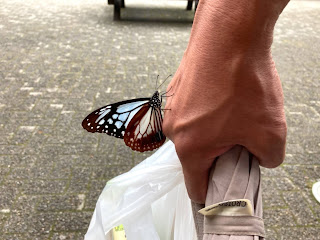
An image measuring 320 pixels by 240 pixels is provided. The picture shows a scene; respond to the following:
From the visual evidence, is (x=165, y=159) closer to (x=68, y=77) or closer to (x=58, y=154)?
(x=58, y=154)

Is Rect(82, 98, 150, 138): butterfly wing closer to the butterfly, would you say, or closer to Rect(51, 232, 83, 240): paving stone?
the butterfly

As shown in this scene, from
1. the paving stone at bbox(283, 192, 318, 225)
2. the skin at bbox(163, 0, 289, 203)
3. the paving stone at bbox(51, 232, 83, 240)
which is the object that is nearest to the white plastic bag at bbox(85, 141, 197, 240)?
the skin at bbox(163, 0, 289, 203)

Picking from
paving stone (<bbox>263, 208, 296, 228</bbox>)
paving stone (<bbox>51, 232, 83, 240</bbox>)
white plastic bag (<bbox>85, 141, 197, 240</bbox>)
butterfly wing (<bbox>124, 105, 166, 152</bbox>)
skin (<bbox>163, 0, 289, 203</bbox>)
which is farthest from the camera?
paving stone (<bbox>263, 208, 296, 228</bbox>)

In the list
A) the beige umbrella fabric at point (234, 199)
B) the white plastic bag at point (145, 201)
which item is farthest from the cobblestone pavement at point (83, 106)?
the beige umbrella fabric at point (234, 199)

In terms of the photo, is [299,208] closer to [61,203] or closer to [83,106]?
[61,203]

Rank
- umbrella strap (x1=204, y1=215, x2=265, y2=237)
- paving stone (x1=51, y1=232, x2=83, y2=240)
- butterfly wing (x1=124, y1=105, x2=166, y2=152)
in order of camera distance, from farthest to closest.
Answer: paving stone (x1=51, y1=232, x2=83, y2=240) < butterfly wing (x1=124, y1=105, x2=166, y2=152) < umbrella strap (x1=204, y1=215, x2=265, y2=237)

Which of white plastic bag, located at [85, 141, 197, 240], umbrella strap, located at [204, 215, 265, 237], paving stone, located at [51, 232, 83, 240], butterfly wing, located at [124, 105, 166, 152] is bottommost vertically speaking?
paving stone, located at [51, 232, 83, 240]

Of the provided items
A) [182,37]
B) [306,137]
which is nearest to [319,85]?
[306,137]
